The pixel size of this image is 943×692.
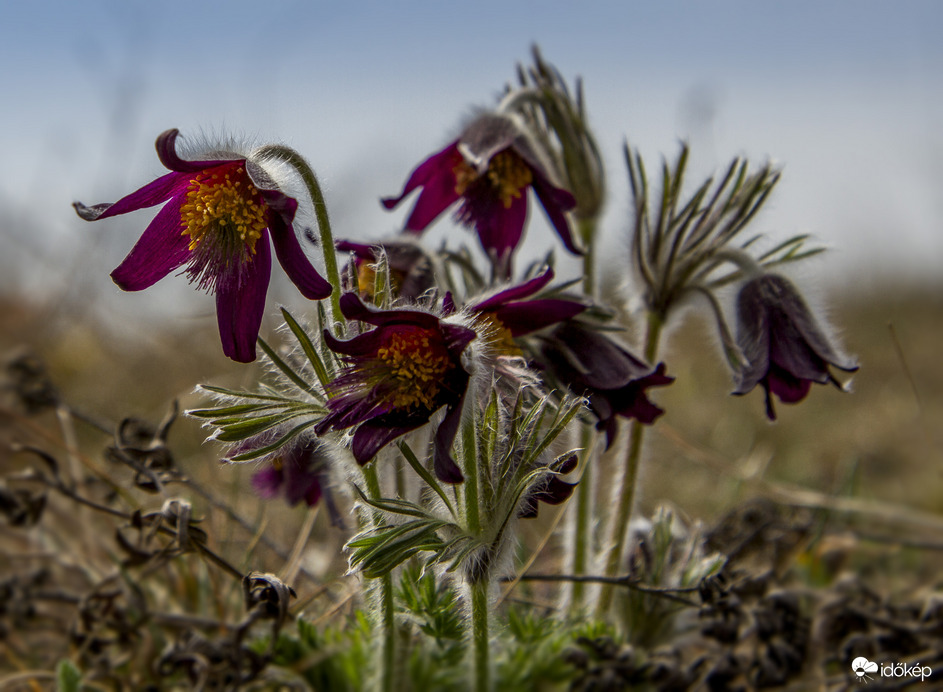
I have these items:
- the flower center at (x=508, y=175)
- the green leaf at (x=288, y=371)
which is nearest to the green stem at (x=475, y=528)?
the green leaf at (x=288, y=371)

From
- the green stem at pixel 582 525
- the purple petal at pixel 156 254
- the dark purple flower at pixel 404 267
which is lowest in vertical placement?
the green stem at pixel 582 525

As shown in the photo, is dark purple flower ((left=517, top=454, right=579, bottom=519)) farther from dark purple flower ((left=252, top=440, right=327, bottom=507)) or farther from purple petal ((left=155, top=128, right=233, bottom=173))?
purple petal ((left=155, top=128, right=233, bottom=173))

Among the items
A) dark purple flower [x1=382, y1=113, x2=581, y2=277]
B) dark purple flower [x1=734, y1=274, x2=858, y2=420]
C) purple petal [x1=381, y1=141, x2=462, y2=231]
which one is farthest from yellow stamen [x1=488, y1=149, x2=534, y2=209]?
dark purple flower [x1=734, y1=274, x2=858, y2=420]

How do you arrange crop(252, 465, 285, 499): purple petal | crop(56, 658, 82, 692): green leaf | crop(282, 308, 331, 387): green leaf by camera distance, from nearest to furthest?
1. crop(282, 308, 331, 387): green leaf
2. crop(56, 658, 82, 692): green leaf
3. crop(252, 465, 285, 499): purple petal

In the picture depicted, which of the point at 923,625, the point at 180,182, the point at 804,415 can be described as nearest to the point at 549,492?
the point at 180,182

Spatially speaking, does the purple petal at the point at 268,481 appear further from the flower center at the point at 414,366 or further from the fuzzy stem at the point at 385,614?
the flower center at the point at 414,366

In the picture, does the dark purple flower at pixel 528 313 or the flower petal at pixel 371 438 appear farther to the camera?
the dark purple flower at pixel 528 313
